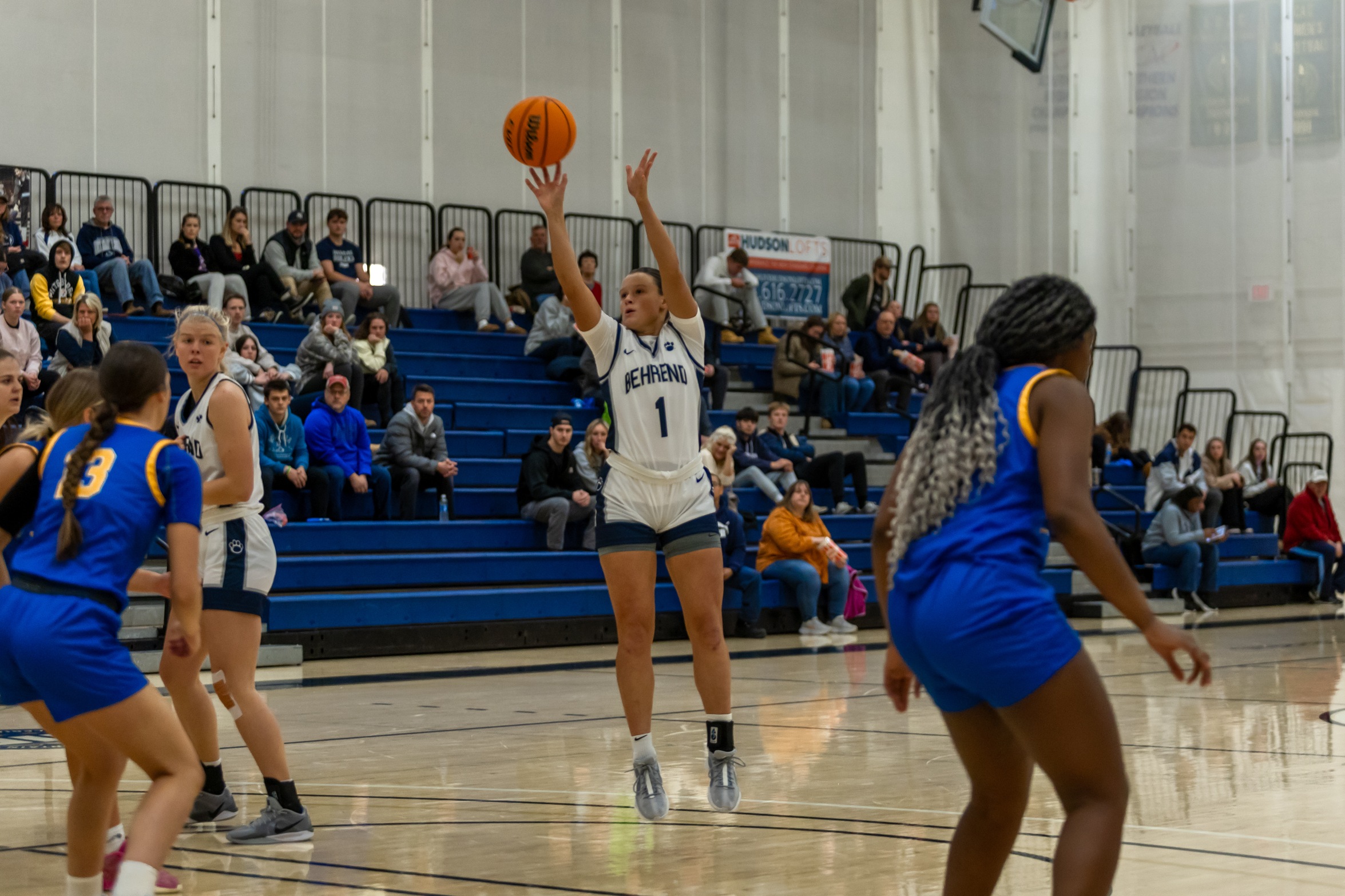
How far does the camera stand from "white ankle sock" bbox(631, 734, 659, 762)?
5125 mm

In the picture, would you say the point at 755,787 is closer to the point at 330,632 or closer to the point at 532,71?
the point at 330,632

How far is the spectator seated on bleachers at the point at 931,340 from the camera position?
707 inches

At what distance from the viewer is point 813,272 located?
19500mm

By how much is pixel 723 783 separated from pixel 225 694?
5.40 ft

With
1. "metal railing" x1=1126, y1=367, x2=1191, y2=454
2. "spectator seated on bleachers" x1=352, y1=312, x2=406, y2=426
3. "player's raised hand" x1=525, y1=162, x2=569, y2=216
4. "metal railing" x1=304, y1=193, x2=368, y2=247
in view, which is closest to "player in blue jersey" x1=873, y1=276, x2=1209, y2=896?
"player's raised hand" x1=525, y1=162, x2=569, y2=216

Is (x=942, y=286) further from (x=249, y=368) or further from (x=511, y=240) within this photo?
(x=249, y=368)

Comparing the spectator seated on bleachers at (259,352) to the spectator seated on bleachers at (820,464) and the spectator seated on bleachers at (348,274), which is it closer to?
the spectator seated on bleachers at (348,274)

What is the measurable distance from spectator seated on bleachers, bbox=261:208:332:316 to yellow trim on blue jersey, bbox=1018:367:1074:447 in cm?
1223

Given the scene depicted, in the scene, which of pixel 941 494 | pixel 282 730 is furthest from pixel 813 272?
pixel 941 494

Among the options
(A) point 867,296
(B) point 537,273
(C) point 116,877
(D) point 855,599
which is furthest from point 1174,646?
(A) point 867,296

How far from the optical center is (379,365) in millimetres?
13469

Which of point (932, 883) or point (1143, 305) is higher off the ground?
point (1143, 305)

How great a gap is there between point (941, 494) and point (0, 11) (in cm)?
1429

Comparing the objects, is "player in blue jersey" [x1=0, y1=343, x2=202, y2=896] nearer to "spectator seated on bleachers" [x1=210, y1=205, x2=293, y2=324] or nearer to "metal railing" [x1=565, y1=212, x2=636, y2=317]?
"spectator seated on bleachers" [x1=210, y1=205, x2=293, y2=324]
